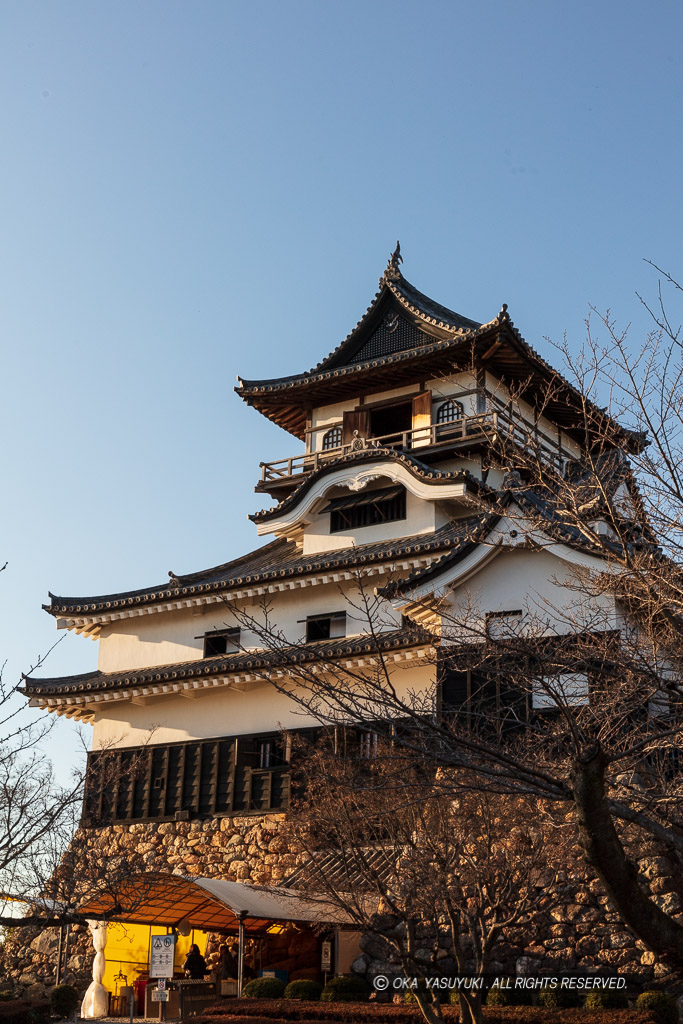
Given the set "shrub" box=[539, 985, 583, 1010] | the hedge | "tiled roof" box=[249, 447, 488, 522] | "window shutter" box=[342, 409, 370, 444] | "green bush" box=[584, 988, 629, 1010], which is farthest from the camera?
A: "window shutter" box=[342, 409, 370, 444]

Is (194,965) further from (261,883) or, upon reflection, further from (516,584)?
(516,584)

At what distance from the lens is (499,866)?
13.9 m

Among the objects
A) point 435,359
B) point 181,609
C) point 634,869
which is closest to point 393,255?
point 435,359

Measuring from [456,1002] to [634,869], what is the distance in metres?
10.8

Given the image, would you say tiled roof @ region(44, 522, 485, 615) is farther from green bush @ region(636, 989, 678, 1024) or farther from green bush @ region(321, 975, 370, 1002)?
green bush @ region(636, 989, 678, 1024)

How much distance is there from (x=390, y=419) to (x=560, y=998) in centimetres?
1996

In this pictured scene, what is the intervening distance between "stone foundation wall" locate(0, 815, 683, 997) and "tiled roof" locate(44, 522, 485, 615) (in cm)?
574

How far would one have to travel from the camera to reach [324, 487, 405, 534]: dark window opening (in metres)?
27.5

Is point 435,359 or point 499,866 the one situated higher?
point 435,359

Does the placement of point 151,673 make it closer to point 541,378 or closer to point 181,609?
point 181,609

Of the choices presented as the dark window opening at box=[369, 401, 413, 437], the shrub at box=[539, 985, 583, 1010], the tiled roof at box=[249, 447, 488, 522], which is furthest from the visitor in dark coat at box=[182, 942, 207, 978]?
the dark window opening at box=[369, 401, 413, 437]

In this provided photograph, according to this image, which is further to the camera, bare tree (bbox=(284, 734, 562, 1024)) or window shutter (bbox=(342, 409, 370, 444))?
window shutter (bbox=(342, 409, 370, 444))

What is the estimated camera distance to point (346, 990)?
17250mm

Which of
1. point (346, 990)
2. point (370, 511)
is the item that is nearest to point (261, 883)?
point (346, 990)
